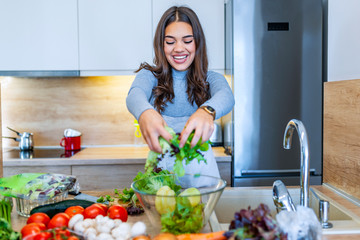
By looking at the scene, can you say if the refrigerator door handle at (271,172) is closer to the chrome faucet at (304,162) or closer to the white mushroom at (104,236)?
the chrome faucet at (304,162)

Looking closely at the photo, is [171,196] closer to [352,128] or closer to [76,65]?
[352,128]

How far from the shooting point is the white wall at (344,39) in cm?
150

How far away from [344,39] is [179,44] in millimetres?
736

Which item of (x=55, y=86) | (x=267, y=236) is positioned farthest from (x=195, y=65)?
(x=55, y=86)

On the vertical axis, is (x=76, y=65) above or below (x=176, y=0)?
below

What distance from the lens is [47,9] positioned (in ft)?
8.21

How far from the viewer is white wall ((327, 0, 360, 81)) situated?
1503 mm

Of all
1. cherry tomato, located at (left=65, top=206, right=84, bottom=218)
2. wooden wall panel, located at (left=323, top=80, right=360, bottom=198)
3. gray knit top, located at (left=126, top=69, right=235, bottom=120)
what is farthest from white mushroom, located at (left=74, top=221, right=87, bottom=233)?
wooden wall panel, located at (left=323, top=80, right=360, bottom=198)

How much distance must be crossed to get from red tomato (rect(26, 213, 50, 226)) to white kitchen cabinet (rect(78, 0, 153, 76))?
1.65m

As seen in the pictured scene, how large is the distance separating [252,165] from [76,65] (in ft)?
4.55

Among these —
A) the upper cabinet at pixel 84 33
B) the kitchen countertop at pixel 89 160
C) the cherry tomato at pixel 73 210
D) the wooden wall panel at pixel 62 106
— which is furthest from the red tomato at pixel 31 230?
the wooden wall panel at pixel 62 106

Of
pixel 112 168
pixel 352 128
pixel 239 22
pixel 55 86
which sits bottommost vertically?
pixel 112 168

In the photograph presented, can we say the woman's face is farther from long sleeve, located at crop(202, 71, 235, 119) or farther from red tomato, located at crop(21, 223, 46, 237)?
red tomato, located at crop(21, 223, 46, 237)

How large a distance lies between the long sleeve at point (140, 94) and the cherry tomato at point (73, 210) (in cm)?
32
